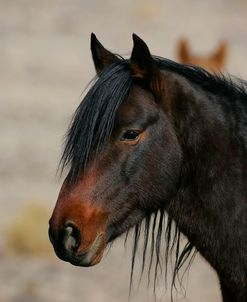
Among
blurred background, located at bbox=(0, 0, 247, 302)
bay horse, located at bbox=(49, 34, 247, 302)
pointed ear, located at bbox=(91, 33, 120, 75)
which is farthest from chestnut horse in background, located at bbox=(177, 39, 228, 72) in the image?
bay horse, located at bbox=(49, 34, 247, 302)

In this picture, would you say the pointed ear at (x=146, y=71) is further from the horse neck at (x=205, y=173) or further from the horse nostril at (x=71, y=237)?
the horse nostril at (x=71, y=237)

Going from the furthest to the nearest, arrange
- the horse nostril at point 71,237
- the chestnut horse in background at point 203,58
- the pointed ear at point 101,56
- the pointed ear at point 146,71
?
the chestnut horse in background at point 203,58, the pointed ear at point 101,56, the pointed ear at point 146,71, the horse nostril at point 71,237

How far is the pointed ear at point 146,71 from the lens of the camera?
4.47 m

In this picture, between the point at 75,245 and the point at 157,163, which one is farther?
the point at 157,163

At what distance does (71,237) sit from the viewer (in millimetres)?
4312

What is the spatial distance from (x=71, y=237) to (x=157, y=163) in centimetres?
47

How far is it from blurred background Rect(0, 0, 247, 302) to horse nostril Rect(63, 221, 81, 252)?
1.64 metres

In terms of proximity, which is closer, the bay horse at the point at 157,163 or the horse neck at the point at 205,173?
the bay horse at the point at 157,163

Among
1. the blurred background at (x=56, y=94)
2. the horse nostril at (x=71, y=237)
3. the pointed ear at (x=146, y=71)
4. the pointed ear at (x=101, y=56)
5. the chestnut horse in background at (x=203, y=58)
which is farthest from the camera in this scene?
the chestnut horse in background at (x=203, y=58)

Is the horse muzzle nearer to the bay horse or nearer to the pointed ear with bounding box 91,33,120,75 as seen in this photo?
the bay horse

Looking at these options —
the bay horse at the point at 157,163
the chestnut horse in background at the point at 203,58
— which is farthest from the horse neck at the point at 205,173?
the chestnut horse in background at the point at 203,58

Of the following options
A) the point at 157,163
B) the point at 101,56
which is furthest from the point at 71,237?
the point at 101,56

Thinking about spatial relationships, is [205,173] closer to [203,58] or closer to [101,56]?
[101,56]

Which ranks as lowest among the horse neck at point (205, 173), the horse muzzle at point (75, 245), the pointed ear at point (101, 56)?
the horse muzzle at point (75, 245)
